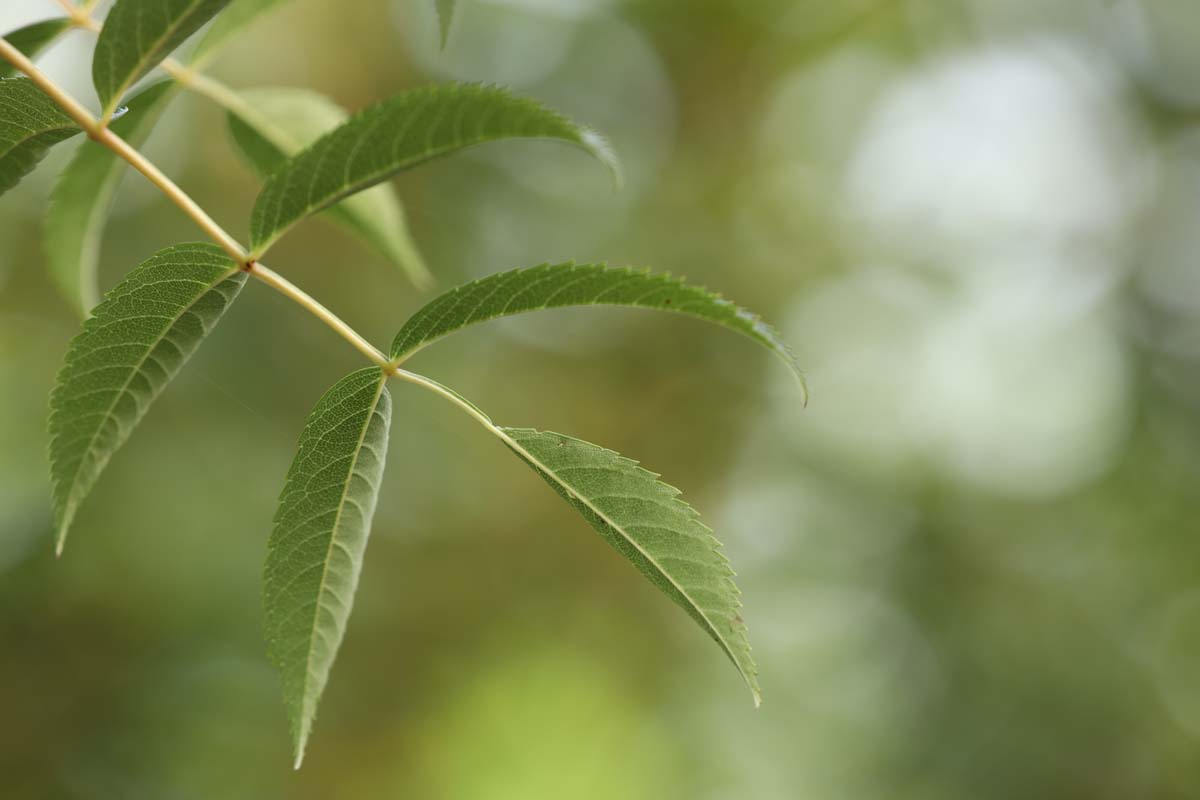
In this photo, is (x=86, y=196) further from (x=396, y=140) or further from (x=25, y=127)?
(x=396, y=140)

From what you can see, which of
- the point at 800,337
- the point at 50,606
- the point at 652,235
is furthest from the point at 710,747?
the point at 50,606

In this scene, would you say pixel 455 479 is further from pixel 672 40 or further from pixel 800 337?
pixel 672 40

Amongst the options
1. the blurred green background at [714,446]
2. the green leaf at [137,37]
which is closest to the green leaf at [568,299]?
the green leaf at [137,37]

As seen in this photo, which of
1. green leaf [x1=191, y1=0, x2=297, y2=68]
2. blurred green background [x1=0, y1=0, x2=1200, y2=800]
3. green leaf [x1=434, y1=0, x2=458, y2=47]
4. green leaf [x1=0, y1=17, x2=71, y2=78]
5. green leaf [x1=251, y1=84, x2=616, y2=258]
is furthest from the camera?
blurred green background [x1=0, y1=0, x2=1200, y2=800]

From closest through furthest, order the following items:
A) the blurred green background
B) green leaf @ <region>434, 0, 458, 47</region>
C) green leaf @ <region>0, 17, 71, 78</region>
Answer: green leaf @ <region>434, 0, 458, 47</region> < green leaf @ <region>0, 17, 71, 78</region> < the blurred green background

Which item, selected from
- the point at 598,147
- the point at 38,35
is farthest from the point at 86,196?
the point at 598,147

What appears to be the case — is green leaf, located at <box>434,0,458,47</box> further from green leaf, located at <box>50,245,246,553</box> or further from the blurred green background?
the blurred green background

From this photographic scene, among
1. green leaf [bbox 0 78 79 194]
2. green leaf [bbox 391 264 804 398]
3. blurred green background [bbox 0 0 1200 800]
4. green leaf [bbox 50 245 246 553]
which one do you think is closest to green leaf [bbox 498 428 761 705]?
green leaf [bbox 391 264 804 398]
